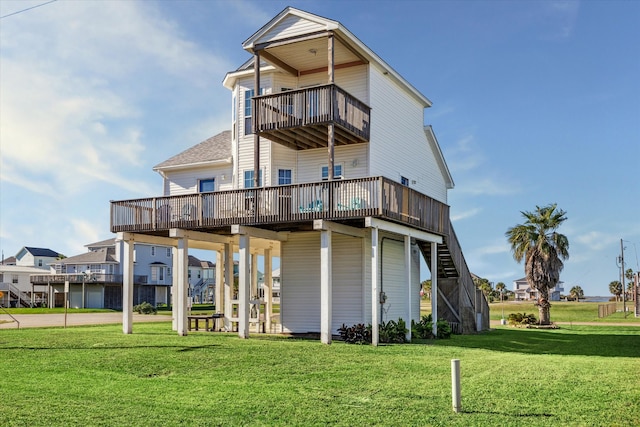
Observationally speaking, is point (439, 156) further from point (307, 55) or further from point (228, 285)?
point (228, 285)

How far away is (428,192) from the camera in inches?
1238

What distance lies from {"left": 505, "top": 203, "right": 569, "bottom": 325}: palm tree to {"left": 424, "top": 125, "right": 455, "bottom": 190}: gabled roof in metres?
9.40

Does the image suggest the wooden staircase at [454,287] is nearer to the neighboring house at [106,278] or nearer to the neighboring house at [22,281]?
the neighboring house at [106,278]

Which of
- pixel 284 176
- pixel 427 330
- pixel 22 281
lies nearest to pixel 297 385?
pixel 427 330

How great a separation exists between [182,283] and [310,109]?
8.03 m

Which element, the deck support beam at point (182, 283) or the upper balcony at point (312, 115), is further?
the deck support beam at point (182, 283)

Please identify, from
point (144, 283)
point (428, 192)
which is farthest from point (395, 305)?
point (144, 283)

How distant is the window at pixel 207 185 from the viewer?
28.8m

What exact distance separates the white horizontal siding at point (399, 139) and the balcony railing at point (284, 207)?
2449mm

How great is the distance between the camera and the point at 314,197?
2145cm

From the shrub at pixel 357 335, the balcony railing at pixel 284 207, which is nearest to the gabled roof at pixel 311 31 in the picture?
the balcony railing at pixel 284 207

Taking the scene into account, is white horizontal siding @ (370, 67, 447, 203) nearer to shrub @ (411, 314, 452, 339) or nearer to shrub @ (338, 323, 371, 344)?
shrub @ (411, 314, 452, 339)

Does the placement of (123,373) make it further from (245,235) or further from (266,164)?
(266,164)

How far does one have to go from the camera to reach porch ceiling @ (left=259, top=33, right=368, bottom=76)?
23344 millimetres
